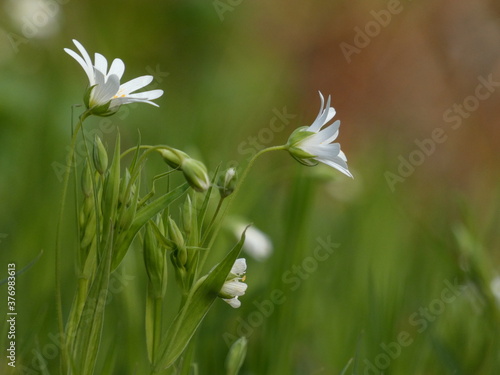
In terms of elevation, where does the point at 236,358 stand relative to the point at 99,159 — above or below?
below

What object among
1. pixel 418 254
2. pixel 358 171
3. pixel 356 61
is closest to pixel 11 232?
pixel 418 254

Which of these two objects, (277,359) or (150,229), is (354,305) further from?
(150,229)

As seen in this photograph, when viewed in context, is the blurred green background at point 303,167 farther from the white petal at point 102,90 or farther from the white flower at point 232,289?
the white petal at point 102,90

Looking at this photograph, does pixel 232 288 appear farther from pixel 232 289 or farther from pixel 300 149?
pixel 300 149
